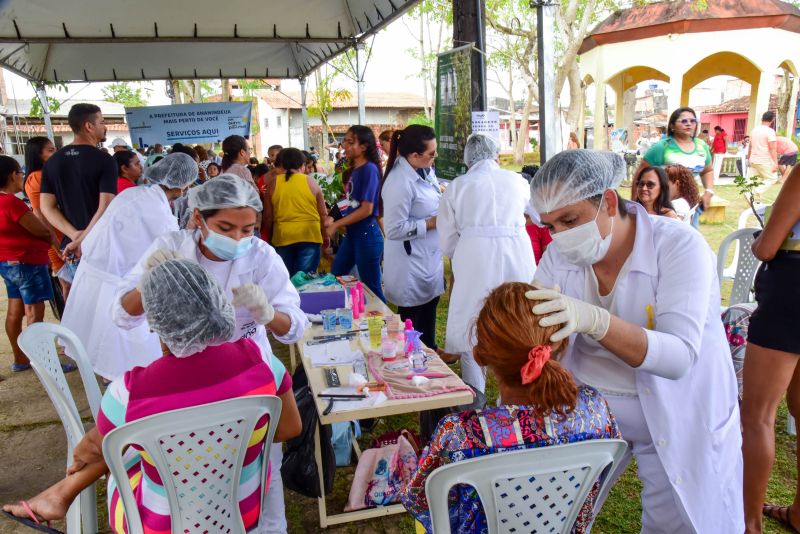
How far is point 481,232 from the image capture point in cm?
322

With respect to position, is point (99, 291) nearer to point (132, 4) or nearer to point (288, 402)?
point (288, 402)

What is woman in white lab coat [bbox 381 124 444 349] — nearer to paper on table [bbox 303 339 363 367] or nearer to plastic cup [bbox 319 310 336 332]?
plastic cup [bbox 319 310 336 332]

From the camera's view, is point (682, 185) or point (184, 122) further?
point (184, 122)

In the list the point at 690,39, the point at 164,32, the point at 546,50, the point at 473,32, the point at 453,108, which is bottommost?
the point at 453,108

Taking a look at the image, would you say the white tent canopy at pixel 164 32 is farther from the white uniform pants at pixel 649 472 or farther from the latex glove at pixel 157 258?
the white uniform pants at pixel 649 472

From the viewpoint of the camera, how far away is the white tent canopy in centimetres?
661

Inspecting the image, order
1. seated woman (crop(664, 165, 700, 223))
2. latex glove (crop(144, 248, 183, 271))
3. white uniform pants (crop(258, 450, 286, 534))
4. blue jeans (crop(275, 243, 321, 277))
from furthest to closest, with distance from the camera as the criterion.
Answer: blue jeans (crop(275, 243, 321, 277)), seated woman (crop(664, 165, 700, 223)), white uniform pants (crop(258, 450, 286, 534)), latex glove (crop(144, 248, 183, 271))

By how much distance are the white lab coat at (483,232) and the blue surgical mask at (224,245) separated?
1.47 m

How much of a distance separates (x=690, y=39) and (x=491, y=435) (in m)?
15.5

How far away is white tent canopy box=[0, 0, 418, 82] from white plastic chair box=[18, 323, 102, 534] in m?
4.17

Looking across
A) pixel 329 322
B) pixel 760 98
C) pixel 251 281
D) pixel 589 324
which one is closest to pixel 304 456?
pixel 329 322

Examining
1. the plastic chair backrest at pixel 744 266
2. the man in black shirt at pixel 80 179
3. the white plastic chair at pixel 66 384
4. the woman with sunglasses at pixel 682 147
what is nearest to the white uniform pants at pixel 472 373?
the plastic chair backrest at pixel 744 266

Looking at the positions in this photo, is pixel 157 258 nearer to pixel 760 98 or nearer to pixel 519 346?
pixel 519 346

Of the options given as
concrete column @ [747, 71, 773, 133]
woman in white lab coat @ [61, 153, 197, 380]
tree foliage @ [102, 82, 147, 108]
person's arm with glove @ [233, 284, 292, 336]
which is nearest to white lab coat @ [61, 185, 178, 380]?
woman in white lab coat @ [61, 153, 197, 380]
